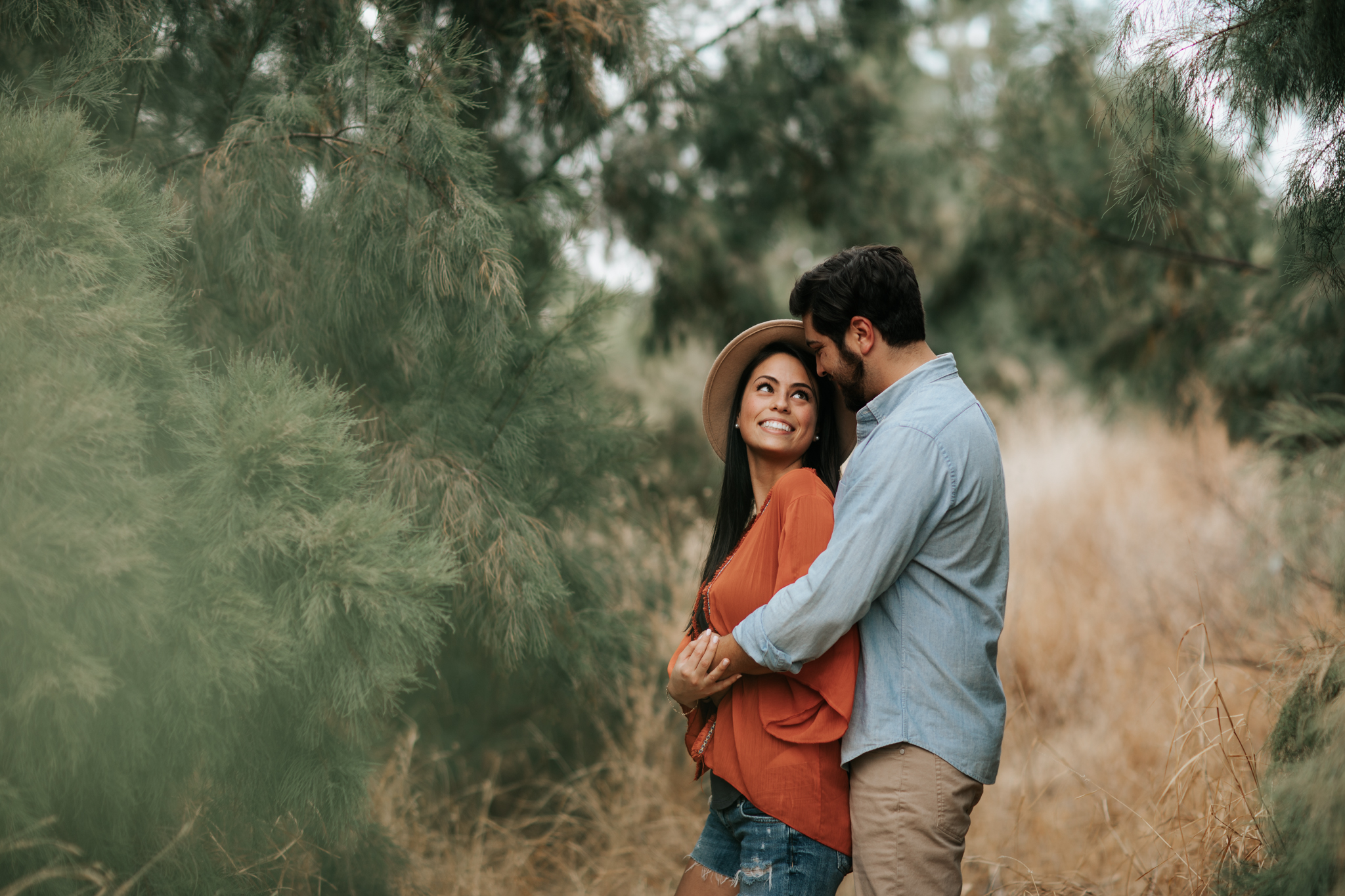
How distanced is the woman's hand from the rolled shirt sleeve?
0.36ft

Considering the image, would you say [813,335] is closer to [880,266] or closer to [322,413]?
[880,266]

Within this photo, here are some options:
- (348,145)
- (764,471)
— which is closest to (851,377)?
(764,471)

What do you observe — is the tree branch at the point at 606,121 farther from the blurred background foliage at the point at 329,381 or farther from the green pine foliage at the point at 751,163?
the green pine foliage at the point at 751,163

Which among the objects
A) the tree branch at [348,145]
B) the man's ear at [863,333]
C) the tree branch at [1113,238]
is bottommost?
the man's ear at [863,333]

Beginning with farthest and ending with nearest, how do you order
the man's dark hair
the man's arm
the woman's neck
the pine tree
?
the woman's neck, the pine tree, the man's dark hair, the man's arm

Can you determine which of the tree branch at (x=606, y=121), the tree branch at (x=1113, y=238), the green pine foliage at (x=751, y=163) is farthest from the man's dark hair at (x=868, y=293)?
the tree branch at (x=1113, y=238)

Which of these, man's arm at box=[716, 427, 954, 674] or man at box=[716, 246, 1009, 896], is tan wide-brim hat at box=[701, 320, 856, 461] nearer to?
man at box=[716, 246, 1009, 896]

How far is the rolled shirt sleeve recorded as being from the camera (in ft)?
5.46

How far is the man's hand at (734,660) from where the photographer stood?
1779 mm

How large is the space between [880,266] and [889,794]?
1.07 metres

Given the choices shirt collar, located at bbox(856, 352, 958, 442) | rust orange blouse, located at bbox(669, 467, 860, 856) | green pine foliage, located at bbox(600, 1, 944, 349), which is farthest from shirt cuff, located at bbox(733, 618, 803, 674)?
green pine foliage, located at bbox(600, 1, 944, 349)

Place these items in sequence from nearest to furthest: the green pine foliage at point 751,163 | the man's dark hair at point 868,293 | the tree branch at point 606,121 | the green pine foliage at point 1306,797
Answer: the green pine foliage at point 1306,797 < the man's dark hair at point 868,293 < the tree branch at point 606,121 < the green pine foliage at point 751,163

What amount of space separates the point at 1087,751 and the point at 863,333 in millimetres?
2851

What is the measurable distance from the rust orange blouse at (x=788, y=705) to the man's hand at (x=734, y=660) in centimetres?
8
